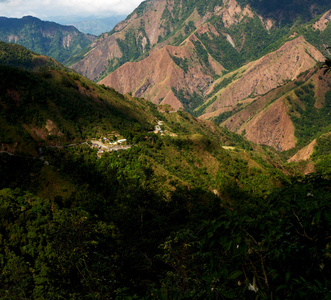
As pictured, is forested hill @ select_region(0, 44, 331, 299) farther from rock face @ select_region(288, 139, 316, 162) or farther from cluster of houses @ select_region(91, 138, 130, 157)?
rock face @ select_region(288, 139, 316, 162)

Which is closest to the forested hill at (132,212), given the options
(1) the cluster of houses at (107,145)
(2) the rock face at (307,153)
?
(1) the cluster of houses at (107,145)

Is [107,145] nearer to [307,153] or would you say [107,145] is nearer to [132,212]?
[132,212]

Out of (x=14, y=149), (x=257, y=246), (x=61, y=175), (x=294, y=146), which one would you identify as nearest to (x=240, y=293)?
(x=257, y=246)

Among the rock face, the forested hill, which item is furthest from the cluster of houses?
the rock face

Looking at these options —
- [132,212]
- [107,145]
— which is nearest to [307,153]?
[107,145]

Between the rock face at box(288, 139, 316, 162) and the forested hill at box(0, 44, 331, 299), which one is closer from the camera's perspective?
the forested hill at box(0, 44, 331, 299)

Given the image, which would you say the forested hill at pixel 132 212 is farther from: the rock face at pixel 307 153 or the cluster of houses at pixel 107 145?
the rock face at pixel 307 153

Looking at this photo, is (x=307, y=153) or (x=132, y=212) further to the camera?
(x=307, y=153)

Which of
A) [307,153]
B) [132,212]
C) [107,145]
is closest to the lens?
[132,212]

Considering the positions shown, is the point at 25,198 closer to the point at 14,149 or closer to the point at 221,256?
the point at 14,149
